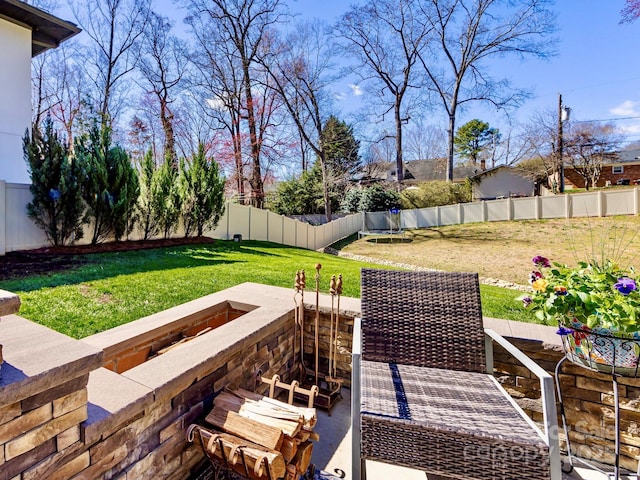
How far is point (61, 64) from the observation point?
14781mm

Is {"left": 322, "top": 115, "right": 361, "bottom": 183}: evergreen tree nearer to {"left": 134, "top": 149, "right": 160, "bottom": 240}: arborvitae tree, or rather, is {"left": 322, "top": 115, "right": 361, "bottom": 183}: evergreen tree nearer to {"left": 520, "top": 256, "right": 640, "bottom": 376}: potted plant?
{"left": 134, "top": 149, "right": 160, "bottom": 240}: arborvitae tree

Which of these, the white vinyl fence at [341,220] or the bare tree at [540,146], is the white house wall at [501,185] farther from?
the white vinyl fence at [341,220]

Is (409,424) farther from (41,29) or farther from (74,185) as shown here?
(41,29)

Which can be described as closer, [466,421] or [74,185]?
[466,421]

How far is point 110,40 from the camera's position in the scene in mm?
14844

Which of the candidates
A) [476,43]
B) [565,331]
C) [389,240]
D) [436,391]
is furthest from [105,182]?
[476,43]

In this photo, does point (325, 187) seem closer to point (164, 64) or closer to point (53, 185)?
point (164, 64)

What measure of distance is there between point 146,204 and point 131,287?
4.81m

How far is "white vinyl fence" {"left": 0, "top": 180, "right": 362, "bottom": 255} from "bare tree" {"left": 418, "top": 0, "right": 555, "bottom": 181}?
28.4 ft

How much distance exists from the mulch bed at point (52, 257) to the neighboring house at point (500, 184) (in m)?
22.6

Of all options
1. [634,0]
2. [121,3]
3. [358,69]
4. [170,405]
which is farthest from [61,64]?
[634,0]

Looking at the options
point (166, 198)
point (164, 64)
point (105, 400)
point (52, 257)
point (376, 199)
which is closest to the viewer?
point (105, 400)

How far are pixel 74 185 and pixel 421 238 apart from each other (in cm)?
1225

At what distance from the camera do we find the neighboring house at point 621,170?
23.0m
